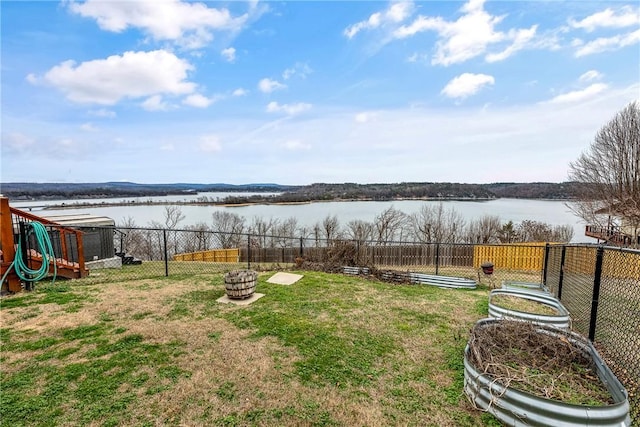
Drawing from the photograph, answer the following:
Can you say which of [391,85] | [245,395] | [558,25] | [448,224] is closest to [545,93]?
[558,25]

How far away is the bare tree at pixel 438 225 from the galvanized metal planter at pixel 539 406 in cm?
2915

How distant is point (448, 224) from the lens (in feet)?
107

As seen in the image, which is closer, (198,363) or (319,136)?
(198,363)

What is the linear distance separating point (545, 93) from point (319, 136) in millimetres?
14963

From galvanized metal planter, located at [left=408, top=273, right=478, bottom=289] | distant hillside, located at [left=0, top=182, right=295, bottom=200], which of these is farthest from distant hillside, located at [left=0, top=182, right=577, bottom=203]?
galvanized metal planter, located at [left=408, top=273, right=478, bottom=289]

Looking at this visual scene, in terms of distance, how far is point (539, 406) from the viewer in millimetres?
2262

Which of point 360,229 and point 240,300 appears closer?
point 240,300

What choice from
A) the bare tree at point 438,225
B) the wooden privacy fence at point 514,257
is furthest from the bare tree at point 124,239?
the bare tree at point 438,225

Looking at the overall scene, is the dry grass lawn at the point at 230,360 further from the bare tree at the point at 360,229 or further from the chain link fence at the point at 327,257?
the bare tree at the point at 360,229

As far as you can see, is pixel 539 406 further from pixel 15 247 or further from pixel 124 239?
pixel 124 239

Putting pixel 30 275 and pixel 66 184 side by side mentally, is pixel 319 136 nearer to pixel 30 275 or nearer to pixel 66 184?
pixel 30 275

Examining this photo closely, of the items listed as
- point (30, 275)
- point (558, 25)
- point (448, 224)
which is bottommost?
point (448, 224)

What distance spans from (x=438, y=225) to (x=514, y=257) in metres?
16.2

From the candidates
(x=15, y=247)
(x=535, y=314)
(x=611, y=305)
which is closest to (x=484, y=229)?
(x=611, y=305)
